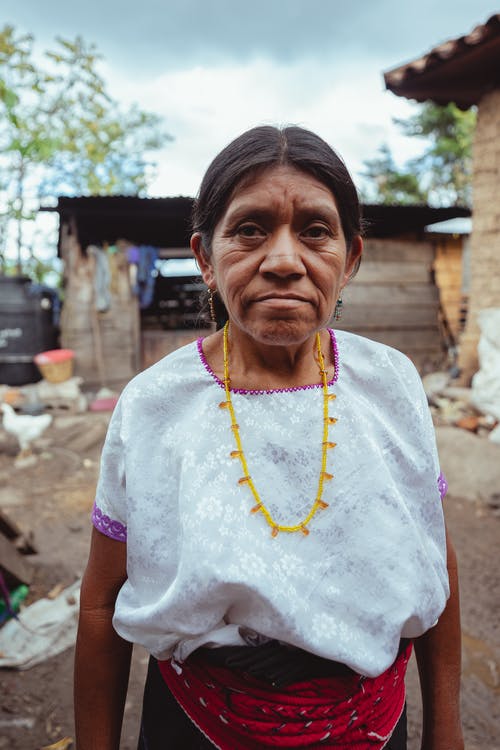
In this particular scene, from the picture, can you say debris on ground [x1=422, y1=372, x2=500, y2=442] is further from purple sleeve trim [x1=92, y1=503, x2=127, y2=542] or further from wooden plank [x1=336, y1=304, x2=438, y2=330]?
purple sleeve trim [x1=92, y1=503, x2=127, y2=542]

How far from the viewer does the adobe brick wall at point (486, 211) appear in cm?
577

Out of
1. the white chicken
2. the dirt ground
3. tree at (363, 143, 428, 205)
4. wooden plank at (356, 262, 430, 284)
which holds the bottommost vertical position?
the dirt ground

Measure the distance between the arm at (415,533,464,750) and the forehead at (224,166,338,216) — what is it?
807mm

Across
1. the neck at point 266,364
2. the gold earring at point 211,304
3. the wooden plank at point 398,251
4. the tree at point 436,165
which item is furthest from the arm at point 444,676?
the tree at point 436,165

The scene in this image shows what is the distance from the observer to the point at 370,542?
37.7 inches

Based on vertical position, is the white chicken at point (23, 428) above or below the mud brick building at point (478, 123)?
below

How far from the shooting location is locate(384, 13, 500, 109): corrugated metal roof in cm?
495

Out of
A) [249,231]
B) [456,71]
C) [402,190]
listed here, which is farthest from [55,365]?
[402,190]

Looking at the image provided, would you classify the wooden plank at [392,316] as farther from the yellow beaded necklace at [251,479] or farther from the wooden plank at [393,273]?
the yellow beaded necklace at [251,479]

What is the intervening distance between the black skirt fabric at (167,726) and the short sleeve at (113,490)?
366 mm

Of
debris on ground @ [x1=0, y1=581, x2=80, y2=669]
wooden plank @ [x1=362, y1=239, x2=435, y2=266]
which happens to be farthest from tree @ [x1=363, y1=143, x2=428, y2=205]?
debris on ground @ [x1=0, y1=581, x2=80, y2=669]

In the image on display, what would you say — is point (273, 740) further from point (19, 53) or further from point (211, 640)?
point (19, 53)

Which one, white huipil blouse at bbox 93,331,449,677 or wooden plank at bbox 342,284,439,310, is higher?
Result: wooden plank at bbox 342,284,439,310

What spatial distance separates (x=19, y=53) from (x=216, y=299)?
14385 millimetres
